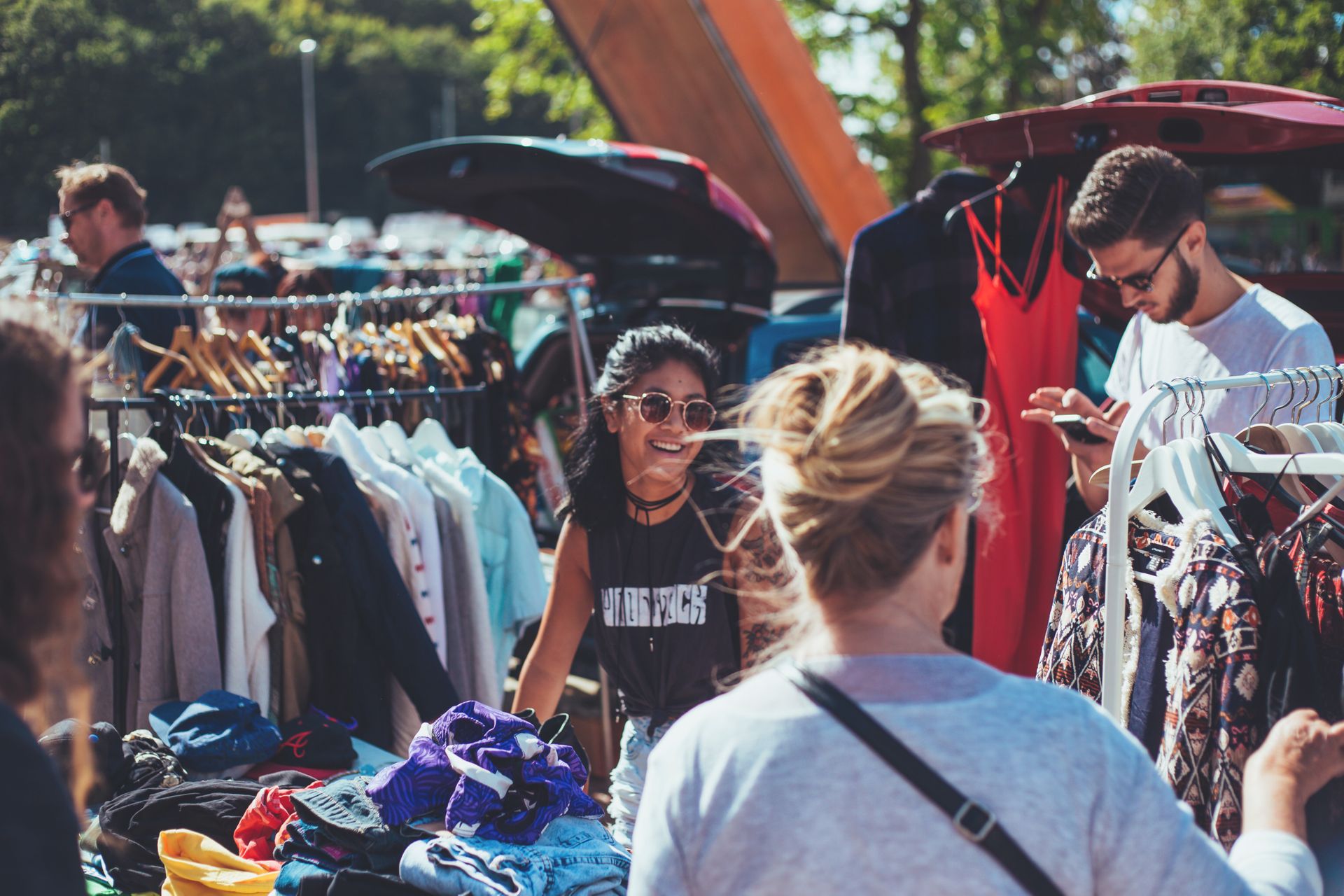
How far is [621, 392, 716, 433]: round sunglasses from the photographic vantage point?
2.95 meters

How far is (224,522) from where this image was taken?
12.4ft

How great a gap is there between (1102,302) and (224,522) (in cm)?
346

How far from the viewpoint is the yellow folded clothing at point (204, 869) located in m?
2.54

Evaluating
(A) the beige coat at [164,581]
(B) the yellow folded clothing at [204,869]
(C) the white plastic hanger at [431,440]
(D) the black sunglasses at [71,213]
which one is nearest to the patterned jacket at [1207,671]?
(B) the yellow folded clothing at [204,869]

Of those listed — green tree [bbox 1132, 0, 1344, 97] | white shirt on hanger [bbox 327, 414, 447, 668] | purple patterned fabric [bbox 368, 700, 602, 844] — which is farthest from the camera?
green tree [bbox 1132, 0, 1344, 97]

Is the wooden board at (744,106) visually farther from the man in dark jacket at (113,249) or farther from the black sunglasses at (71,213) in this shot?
the black sunglasses at (71,213)

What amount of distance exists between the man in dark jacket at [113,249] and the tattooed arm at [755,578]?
3416 mm

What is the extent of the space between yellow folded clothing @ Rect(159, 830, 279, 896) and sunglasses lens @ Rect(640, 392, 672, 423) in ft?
4.31

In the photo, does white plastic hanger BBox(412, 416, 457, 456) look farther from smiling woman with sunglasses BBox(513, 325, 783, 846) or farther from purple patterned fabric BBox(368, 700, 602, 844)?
purple patterned fabric BBox(368, 700, 602, 844)

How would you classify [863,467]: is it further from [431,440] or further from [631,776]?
[431,440]

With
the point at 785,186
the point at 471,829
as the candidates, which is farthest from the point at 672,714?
the point at 785,186

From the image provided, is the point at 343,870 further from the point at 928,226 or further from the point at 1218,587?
the point at 928,226

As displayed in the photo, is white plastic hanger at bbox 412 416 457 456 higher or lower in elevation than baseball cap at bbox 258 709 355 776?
higher

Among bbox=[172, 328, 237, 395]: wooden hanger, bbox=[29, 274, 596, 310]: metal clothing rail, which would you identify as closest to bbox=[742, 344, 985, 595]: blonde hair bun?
bbox=[29, 274, 596, 310]: metal clothing rail
